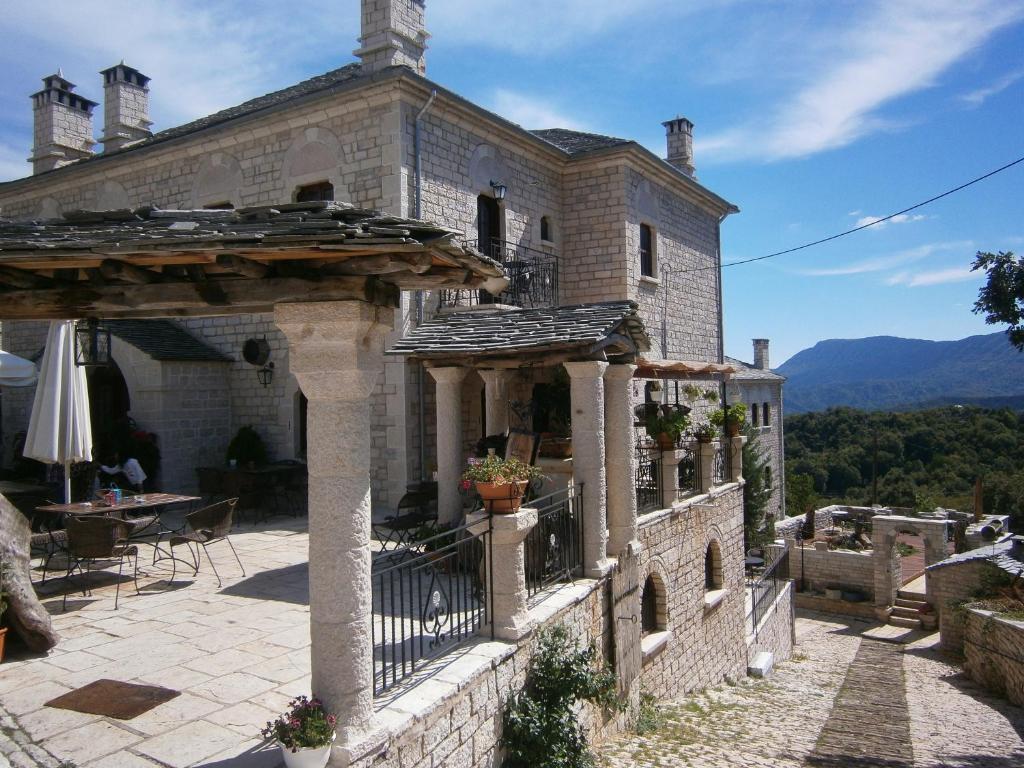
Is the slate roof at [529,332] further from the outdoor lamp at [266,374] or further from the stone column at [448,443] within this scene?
the outdoor lamp at [266,374]

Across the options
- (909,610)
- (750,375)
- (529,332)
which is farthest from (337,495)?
(750,375)

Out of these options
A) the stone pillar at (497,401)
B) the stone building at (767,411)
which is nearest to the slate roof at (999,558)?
the stone building at (767,411)

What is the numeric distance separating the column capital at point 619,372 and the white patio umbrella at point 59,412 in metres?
5.74

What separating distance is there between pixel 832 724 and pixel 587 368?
6859 millimetres

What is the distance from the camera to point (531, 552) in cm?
650

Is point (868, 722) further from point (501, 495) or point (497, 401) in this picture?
point (501, 495)

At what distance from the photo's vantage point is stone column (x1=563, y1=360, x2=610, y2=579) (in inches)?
275

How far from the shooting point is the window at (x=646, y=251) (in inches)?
640

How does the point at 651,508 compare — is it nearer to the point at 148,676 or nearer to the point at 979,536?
the point at 148,676

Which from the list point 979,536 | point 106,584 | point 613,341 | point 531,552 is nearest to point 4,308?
point 106,584

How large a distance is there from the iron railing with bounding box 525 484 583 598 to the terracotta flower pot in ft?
3.12

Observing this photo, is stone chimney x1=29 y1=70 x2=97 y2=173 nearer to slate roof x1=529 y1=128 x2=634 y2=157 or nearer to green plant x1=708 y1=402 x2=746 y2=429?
slate roof x1=529 y1=128 x2=634 y2=157

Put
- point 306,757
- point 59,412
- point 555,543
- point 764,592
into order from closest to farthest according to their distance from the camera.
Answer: point 306,757 → point 555,543 → point 59,412 → point 764,592

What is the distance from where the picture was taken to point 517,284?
13.1 m
